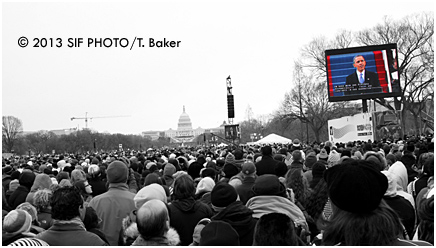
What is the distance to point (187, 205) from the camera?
5.11 m

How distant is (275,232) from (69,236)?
6.16ft

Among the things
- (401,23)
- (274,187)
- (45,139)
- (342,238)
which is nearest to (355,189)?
(342,238)

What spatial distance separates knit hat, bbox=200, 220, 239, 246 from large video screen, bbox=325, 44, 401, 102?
25.5 m

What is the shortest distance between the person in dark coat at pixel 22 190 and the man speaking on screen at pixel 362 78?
2290 centimetres

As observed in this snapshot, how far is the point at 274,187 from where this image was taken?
479 centimetres

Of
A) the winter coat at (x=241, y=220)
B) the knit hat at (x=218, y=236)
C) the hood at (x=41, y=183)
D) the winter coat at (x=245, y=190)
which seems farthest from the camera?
the hood at (x=41, y=183)

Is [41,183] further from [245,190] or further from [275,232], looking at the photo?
[275,232]

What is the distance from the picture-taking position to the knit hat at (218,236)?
333 centimetres

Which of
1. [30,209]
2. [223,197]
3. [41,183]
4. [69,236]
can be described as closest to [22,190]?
[41,183]

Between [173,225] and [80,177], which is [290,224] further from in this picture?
[80,177]

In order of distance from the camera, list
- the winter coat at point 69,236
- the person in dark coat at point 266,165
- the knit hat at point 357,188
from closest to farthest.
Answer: the knit hat at point 357,188 < the winter coat at point 69,236 < the person in dark coat at point 266,165

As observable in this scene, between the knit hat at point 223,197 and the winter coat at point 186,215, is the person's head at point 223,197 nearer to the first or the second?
the knit hat at point 223,197

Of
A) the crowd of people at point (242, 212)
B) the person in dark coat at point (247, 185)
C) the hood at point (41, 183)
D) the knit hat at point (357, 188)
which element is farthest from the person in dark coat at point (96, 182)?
the knit hat at point (357, 188)

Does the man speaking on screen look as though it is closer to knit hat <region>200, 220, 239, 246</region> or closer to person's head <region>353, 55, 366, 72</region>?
person's head <region>353, 55, 366, 72</region>
